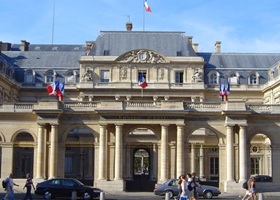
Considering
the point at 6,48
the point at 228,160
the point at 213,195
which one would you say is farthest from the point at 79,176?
the point at 6,48

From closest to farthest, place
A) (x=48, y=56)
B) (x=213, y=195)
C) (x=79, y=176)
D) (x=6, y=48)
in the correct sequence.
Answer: (x=213, y=195), (x=79, y=176), (x=48, y=56), (x=6, y=48)

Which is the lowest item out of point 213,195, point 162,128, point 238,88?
point 213,195

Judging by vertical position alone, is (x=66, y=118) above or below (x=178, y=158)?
above

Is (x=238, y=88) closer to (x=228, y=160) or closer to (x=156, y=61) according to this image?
(x=156, y=61)

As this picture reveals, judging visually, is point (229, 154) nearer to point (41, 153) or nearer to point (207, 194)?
point (207, 194)

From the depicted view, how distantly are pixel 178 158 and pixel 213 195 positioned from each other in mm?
7909

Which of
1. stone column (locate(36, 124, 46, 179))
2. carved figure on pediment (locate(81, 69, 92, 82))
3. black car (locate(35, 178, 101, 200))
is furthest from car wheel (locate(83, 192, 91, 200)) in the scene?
carved figure on pediment (locate(81, 69, 92, 82))

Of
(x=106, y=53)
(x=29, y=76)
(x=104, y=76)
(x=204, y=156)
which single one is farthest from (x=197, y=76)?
(x=29, y=76)

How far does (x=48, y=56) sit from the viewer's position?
84.4 m

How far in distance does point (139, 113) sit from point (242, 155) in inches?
358

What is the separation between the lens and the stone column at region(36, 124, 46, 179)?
4903cm

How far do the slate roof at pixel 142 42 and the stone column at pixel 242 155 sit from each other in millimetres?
30537

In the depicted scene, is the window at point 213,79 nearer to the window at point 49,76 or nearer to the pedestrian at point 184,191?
the window at point 49,76

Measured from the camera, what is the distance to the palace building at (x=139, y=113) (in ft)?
162
